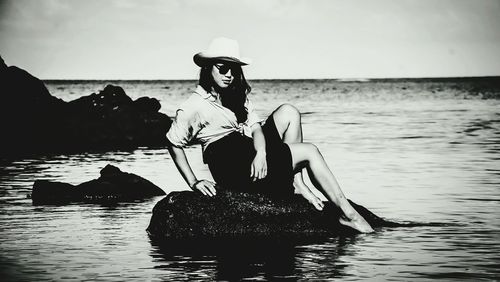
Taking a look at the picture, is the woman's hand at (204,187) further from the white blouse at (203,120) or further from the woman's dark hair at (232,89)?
the woman's dark hair at (232,89)

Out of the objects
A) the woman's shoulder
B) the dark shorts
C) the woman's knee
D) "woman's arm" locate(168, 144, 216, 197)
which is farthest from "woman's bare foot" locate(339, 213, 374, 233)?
the woman's shoulder

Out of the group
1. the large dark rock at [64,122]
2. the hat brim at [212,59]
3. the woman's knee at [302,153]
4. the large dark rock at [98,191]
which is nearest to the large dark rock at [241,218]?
the woman's knee at [302,153]

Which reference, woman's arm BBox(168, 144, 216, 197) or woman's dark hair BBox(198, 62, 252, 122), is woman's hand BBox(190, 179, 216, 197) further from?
woman's dark hair BBox(198, 62, 252, 122)

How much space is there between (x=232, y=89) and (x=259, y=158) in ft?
2.41

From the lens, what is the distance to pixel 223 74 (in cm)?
763

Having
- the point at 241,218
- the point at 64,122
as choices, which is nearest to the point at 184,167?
the point at 241,218

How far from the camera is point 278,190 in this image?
27.0 feet

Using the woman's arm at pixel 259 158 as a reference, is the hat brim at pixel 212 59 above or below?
above

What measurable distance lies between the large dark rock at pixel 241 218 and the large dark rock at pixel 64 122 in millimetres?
16070

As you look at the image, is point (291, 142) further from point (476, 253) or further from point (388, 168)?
point (388, 168)

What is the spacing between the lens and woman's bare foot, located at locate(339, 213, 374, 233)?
8383 mm

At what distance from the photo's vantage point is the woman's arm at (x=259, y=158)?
24.7 ft

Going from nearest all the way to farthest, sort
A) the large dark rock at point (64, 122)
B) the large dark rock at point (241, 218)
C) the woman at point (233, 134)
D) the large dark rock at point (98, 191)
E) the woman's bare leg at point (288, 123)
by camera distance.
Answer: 1. the woman at point (233, 134)
2. the woman's bare leg at point (288, 123)
3. the large dark rock at point (241, 218)
4. the large dark rock at point (98, 191)
5. the large dark rock at point (64, 122)

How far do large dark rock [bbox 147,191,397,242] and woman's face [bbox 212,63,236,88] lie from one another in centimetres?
124
